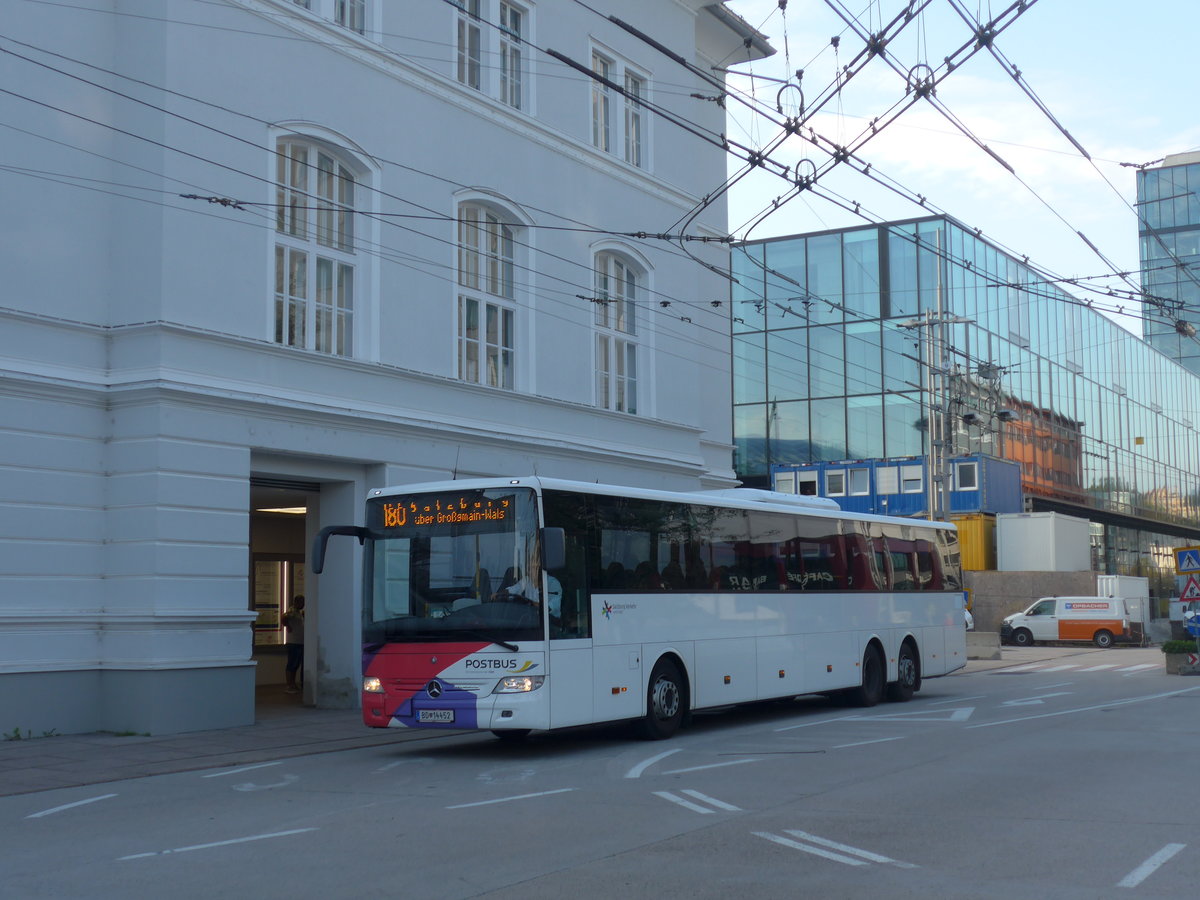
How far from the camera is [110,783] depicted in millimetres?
13172

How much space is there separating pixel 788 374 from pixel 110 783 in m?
49.3

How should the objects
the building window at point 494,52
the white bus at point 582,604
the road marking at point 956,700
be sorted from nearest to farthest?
the white bus at point 582,604 < the road marking at point 956,700 < the building window at point 494,52

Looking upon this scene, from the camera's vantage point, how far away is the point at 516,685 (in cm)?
1442

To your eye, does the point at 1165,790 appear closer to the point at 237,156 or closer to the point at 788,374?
the point at 237,156

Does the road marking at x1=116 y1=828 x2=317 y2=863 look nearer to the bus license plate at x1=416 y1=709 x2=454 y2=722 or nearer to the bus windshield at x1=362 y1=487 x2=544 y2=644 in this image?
the bus license plate at x1=416 y1=709 x2=454 y2=722

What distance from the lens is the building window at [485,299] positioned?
23453 mm

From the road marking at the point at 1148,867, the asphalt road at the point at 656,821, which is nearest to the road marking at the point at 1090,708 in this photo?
the asphalt road at the point at 656,821

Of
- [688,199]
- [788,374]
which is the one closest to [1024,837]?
[688,199]

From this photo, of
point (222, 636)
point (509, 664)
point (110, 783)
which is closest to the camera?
point (110, 783)

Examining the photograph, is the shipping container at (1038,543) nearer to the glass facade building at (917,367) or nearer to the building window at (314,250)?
the glass facade building at (917,367)

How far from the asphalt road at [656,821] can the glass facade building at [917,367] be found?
37.8 metres

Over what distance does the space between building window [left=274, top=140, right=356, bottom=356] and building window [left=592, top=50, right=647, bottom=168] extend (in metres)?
7.27

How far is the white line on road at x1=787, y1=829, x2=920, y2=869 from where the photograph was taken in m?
8.24

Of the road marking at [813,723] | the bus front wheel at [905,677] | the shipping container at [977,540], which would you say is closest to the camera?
the road marking at [813,723]
